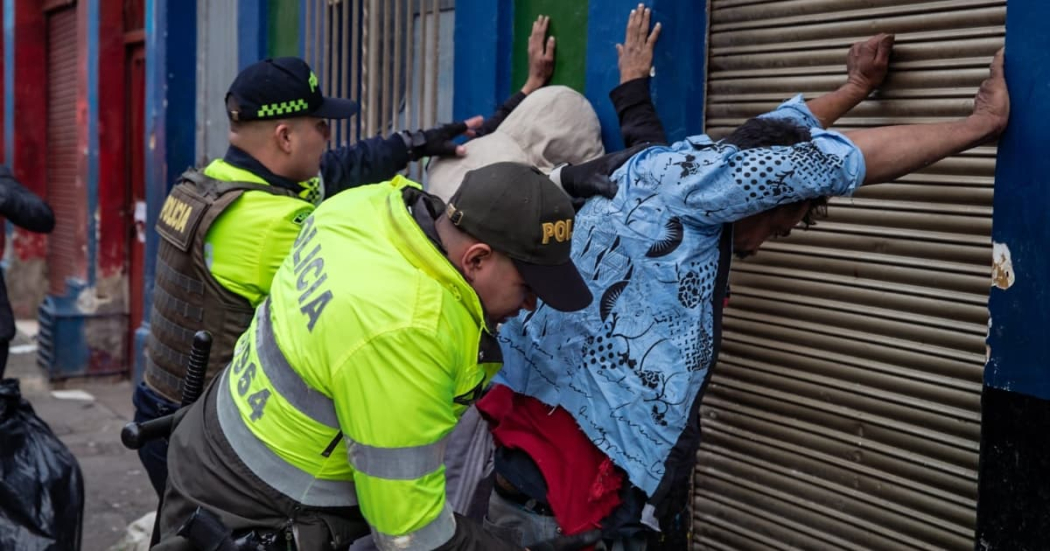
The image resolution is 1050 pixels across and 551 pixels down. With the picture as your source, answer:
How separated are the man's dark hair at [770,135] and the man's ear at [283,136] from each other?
1.65 metres

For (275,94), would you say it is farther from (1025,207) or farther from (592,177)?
(1025,207)

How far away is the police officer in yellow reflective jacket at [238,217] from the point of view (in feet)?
10.8

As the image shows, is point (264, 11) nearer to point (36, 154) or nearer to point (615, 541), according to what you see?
point (615, 541)

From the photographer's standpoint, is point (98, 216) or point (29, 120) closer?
point (98, 216)

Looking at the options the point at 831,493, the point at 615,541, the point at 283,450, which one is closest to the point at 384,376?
the point at 283,450

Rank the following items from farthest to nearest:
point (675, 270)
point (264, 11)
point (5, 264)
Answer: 1. point (5, 264)
2. point (264, 11)
3. point (675, 270)

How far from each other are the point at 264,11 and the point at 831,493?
15.6 ft

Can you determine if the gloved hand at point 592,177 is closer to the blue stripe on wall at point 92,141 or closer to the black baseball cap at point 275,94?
the black baseball cap at point 275,94

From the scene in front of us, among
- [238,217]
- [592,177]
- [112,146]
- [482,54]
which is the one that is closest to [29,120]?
[112,146]

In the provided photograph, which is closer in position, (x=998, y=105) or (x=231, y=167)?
(x=998, y=105)

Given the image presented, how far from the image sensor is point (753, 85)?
3.72m

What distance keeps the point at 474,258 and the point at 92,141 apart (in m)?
8.21

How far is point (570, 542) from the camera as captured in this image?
2451 millimetres

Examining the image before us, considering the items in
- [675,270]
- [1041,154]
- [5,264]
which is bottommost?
[5,264]
